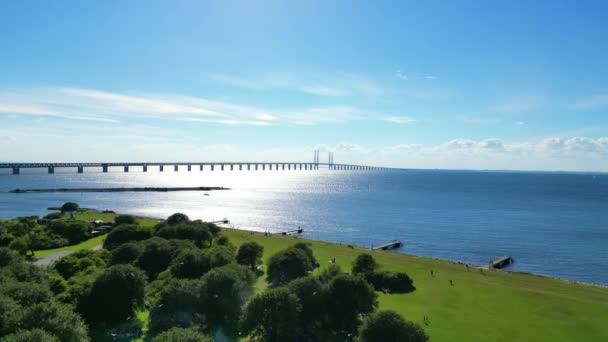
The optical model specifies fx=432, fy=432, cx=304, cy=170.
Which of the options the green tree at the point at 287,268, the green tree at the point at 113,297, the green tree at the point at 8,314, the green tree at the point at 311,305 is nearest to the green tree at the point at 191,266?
the green tree at the point at 287,268

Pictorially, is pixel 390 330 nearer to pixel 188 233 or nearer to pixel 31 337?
pixel 31 337

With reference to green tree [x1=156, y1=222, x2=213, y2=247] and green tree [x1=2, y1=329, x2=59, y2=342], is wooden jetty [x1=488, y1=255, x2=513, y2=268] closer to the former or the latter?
green tree [x1=156, y1=222, x2=213, y2=247]

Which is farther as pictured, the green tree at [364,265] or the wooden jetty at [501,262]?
the wooden jetty at [501,262]

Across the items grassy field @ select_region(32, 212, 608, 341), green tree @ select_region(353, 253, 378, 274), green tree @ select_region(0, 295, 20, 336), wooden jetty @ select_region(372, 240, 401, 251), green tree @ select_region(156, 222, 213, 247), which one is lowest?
wooden jetty @ select_region(372, 240, 401, 251)

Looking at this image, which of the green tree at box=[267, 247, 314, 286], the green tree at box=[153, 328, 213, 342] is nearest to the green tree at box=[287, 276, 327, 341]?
the green tree at box=[153, 328, 213, 342]

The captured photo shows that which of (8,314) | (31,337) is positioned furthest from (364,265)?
(31,337)

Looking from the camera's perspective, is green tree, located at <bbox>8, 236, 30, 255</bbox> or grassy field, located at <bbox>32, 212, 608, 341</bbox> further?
green tree, located at <bbox>8, 236, 30, 255</bbox>

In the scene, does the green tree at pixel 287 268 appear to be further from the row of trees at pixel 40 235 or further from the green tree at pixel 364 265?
the row of trees at pixel 40 235

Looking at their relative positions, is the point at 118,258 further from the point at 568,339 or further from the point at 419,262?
the point at 568,339
